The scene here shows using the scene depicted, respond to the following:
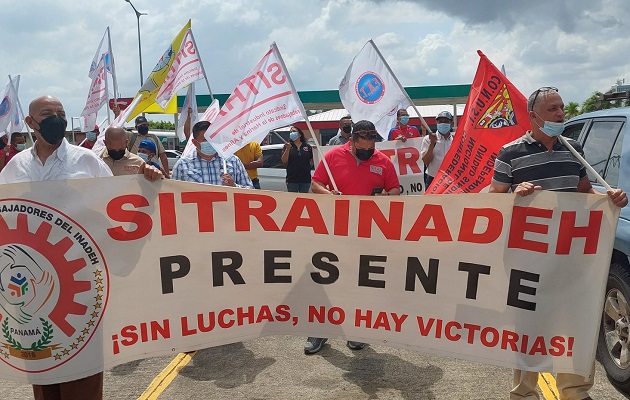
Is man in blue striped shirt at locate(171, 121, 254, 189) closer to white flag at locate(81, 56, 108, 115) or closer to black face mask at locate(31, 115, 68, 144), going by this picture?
black face mask at locate(31, 115, 68, 144)

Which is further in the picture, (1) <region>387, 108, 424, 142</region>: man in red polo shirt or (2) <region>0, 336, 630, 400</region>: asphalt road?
(1) <region>387, 108, 424, 142</region>: man in red polo shirt

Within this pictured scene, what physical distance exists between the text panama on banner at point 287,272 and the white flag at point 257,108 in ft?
5.20

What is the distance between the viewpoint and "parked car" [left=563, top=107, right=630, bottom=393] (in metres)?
4.25

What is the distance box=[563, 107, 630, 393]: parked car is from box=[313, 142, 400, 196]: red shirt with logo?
1642 mm

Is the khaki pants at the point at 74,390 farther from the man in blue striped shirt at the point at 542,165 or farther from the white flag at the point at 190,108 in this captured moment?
the white flag at the point at 190,108

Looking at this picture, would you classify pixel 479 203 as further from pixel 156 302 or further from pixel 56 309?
pixel 56 309

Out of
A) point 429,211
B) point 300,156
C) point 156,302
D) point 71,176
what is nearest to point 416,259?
point 429,211

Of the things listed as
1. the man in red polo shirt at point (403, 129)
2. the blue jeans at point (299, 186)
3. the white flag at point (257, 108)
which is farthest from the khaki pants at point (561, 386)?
the blue jeans at point (299, 186)

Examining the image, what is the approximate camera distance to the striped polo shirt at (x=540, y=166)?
373 cm

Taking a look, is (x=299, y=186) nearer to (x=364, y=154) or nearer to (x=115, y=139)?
(x=115, y=139)

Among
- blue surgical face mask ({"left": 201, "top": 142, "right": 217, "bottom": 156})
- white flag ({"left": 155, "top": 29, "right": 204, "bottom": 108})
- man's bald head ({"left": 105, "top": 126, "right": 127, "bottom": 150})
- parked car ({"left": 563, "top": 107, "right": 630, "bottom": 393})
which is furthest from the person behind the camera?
white flag ({"left": 155, "top": 29, "right": 204, "bottom": 108})

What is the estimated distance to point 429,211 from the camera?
3719 millimetres

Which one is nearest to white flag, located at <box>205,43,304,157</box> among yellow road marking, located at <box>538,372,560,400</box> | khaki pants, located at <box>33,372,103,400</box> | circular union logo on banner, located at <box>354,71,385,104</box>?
khaki pants, located at <box>33,372,103,400</box>

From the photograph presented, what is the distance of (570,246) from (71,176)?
9.52 ft
